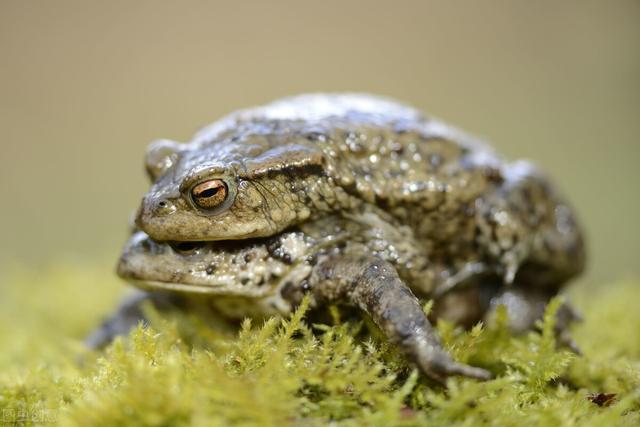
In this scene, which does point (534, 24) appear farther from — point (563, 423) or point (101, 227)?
point (563, 423)

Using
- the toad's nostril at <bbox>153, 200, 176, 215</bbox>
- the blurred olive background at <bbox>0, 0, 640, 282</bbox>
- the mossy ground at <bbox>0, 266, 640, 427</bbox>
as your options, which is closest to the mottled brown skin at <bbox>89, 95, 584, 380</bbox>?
the toad's nostril at <bbox>153, 200, 176, 215</bbox>

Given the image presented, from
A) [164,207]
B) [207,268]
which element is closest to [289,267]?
[207,268]

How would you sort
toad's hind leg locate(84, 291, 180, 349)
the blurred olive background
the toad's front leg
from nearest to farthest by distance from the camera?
the toad's front leg → toad's hind leg locate(84, 291, 180, 349) → the blurred olive background

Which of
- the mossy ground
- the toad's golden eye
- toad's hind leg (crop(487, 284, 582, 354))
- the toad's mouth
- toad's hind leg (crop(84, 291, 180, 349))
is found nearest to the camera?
the mossy ground

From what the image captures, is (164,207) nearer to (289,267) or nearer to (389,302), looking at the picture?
(289,267)

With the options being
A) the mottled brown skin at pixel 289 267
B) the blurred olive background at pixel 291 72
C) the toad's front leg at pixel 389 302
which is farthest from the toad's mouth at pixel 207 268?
the blurred olive background at pixel 291 72

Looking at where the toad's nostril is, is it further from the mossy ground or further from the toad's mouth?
the mossy ground
